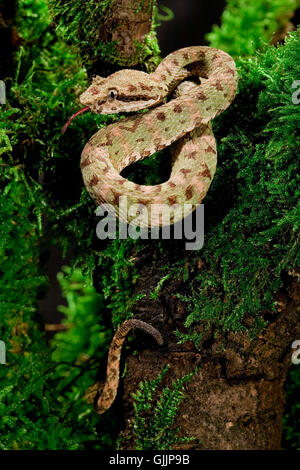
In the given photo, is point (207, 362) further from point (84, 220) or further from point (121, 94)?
point (121, 94)

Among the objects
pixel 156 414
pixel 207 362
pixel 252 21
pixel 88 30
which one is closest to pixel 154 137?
pixel 88 30

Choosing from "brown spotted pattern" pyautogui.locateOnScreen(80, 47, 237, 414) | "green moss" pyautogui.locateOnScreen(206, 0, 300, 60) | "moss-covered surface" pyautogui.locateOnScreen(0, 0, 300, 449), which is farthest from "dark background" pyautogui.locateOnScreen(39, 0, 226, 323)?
"brown spotted pattern" pyautogui.locateOnScreen(80, 47, 237, 414)

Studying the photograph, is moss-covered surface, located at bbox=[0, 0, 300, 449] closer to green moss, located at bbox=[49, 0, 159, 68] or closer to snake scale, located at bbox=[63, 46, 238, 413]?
green moss, located at bbox=[49, 0, 159, 68]

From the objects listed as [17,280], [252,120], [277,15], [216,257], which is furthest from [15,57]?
[277,15]

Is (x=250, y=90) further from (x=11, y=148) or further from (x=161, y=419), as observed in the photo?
(x=161, y=419)

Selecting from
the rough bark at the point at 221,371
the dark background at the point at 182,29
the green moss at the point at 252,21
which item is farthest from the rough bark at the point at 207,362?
the dark background at the point at 182,29

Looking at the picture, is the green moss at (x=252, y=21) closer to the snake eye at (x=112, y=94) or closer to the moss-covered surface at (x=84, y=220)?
the moss-covered surface at (x=84, y=220)

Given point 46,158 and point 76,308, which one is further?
point 76,308
